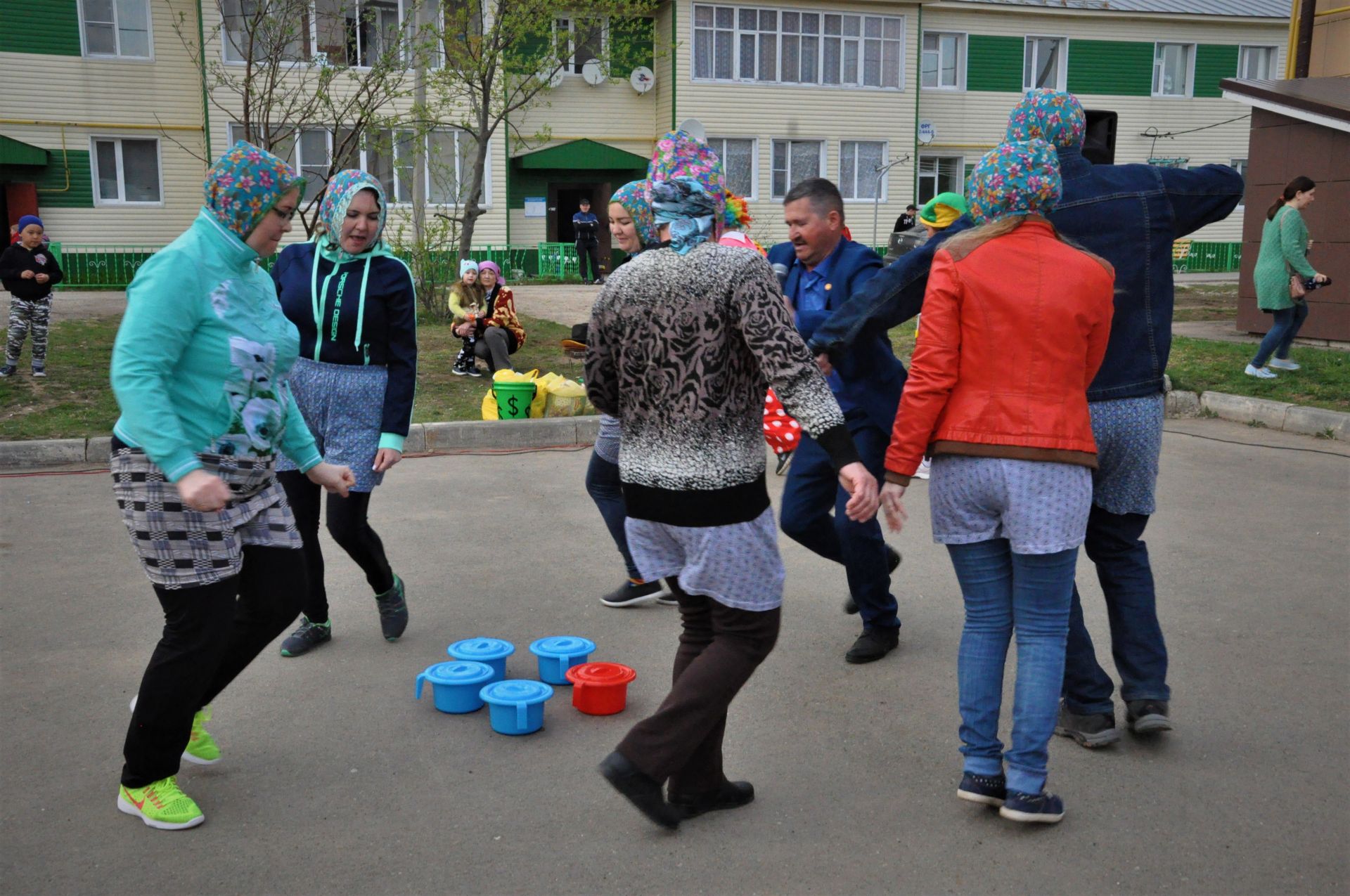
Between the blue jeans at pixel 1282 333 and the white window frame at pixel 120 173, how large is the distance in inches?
943

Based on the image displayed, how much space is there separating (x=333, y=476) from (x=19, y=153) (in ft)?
85.0

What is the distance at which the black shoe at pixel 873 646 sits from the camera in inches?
193

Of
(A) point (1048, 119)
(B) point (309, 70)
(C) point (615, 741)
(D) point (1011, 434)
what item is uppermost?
(B) point (309, 70)

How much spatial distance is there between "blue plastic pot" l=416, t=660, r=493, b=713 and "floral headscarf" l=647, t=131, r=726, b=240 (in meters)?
1.94

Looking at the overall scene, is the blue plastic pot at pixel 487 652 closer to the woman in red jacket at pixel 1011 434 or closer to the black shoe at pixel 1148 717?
the woman in red jacket at pixel 1011 434

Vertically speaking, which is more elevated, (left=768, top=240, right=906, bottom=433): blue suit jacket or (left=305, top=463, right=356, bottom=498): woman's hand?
(left=768, top=240, right=906, bottom=433): blue suit jacket

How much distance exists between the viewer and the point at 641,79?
3050cm

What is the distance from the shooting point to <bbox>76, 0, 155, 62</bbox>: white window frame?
26344mm

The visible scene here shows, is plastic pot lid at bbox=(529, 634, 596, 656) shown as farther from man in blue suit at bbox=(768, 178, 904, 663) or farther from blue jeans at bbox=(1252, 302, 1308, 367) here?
blue jeans at bbox=(1252, 302, 1308, 367)

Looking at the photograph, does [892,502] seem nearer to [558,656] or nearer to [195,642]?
[558,656]

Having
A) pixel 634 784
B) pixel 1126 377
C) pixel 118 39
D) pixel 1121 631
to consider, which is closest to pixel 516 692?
pixel 634 784

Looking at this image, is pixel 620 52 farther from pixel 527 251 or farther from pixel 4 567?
pixel 4 567

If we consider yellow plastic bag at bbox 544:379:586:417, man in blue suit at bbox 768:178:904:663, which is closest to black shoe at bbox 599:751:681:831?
man in blue suit at bbox 768:178:904:663

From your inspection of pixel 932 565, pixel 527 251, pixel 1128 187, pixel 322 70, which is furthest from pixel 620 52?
pixel 1128 187
